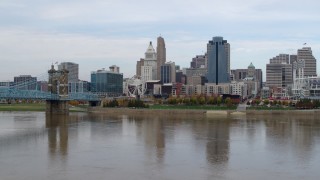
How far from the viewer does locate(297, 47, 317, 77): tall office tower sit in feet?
398

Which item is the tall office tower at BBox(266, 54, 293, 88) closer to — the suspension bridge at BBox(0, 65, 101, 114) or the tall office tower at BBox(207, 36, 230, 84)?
the tall office tower at BBox(207, 36, 230, 84)

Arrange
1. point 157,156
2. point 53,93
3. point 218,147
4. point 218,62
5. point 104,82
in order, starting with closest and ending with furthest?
point 157,156, point 218,147, point 53,93, point 104,82, point 218,62

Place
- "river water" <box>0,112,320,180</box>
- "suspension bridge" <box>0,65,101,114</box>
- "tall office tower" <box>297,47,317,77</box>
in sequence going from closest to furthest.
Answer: "river water" <box>0,112,320,180</box> → "suspension bridge" <box>0,65,101,114</box> → "tall office tower" <box>297,47,317,77</box>

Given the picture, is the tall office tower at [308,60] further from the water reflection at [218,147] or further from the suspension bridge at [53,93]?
the water reflection at [218,147]

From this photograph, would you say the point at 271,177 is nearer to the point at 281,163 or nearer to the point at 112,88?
the point at 281,163

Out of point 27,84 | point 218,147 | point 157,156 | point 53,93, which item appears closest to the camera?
point 157,156

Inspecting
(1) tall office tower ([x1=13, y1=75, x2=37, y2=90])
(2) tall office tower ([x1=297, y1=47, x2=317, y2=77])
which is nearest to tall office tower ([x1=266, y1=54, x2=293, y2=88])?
(2) tall office tower ([x1=297, y1=47, x2=317, y2=77])

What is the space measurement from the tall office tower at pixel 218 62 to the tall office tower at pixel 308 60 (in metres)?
19.7

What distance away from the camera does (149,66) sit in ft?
438

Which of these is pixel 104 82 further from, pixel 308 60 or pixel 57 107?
pixel 57 107

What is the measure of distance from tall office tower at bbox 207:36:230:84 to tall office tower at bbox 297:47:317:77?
19.7 m

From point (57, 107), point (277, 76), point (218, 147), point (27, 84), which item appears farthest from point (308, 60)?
point (218, 147)

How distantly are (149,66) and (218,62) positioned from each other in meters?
19.0

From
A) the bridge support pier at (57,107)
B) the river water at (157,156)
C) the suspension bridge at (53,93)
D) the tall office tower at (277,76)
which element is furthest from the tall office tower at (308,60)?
the river water at (157,156)
